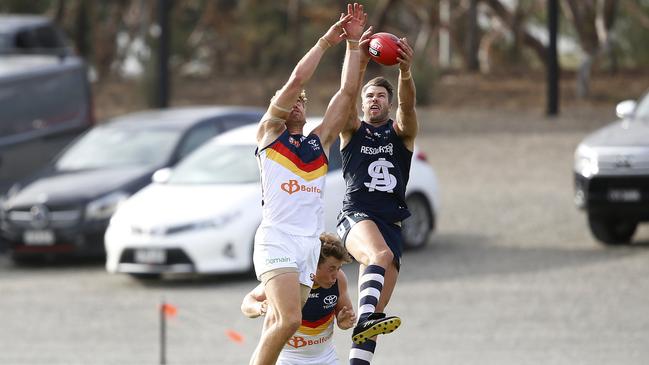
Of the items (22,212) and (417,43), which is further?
(417,43)

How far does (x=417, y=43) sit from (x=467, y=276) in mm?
27833

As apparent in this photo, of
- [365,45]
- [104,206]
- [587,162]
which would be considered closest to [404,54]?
[365,45]

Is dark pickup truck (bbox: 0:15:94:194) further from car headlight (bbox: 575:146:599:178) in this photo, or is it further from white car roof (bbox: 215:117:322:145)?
car headlight (bbox: 575:146:599:178)

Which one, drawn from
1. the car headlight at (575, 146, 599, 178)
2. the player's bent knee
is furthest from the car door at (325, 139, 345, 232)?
the player's bent knee

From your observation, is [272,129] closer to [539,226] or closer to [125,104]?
[539,226]

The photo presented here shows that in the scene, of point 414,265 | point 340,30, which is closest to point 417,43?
point 414,265

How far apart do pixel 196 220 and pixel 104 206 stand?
191 centimetres

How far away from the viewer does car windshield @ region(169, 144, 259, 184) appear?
17.5 metres

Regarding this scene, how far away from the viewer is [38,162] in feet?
Answer: 69.7

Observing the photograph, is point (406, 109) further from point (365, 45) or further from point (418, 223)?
point (418, 223)

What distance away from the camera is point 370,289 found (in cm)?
977

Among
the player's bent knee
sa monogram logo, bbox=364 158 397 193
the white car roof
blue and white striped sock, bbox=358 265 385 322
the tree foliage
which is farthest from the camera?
the tree foliage

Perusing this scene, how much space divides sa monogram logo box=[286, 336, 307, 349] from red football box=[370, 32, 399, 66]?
6.15ft

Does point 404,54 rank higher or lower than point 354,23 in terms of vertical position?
lower
